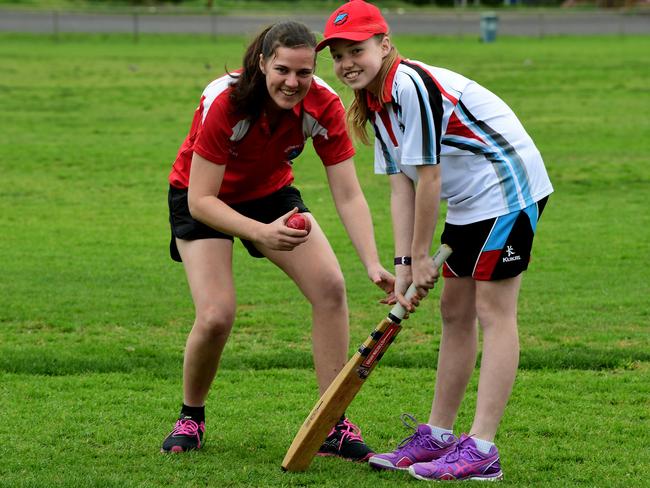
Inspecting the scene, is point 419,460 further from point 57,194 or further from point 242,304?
point 57,194

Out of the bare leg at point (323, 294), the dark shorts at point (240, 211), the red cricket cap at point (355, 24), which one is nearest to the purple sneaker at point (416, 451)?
the bare leg at point (323, 294)

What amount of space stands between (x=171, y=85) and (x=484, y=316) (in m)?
21.7

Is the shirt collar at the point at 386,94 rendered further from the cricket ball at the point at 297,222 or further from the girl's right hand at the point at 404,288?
the girl's right hand at the point at 404,288

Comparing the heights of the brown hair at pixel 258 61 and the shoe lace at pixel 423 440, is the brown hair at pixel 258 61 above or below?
above

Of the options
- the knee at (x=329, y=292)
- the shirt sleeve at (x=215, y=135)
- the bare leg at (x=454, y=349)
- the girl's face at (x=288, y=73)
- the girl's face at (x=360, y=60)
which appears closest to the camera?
the girl's face at (x=360, y=60)

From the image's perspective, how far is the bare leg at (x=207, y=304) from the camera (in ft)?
18.1

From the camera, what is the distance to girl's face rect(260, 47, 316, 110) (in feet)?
16.9

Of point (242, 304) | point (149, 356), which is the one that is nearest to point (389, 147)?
point (149, 356)

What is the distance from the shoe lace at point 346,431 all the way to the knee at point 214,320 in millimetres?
730

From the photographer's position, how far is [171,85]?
26.2 metres

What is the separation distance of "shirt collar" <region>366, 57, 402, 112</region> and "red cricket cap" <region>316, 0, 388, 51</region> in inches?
6.8

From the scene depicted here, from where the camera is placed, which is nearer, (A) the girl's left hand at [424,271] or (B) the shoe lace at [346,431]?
(A) the girl's left hand at [424,271]

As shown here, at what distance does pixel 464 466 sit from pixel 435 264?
0.91 m

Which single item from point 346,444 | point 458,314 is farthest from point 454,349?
point 346,444
